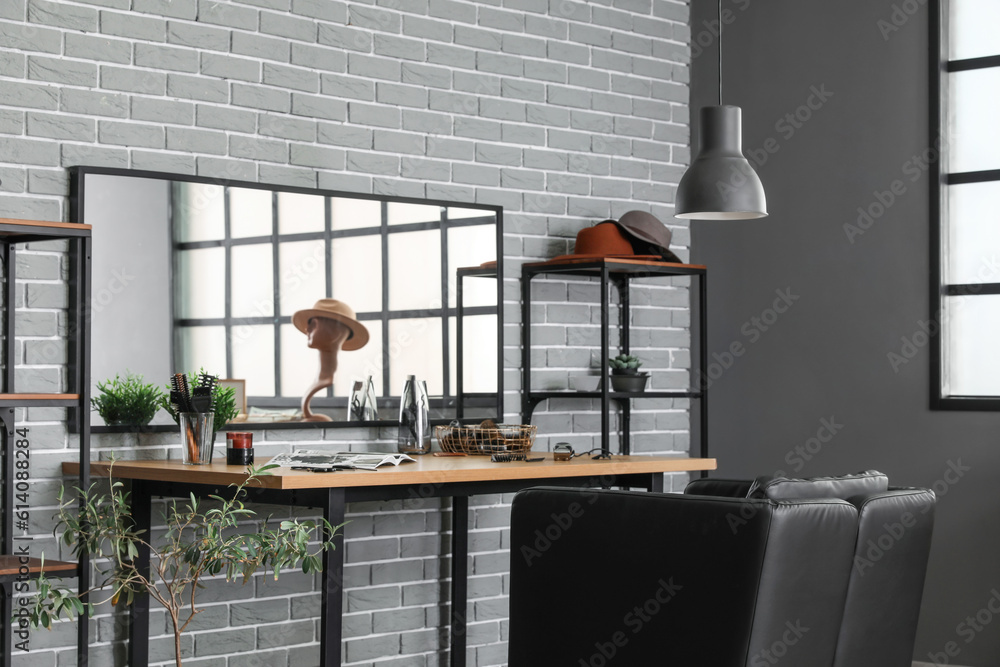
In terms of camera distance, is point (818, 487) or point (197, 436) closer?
point (818, 487)

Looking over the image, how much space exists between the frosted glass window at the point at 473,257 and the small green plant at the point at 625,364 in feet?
1.76

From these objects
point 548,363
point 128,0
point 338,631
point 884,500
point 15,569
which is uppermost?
point 128,0

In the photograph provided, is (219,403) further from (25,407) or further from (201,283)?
(25,407)

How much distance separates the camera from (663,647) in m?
2.56

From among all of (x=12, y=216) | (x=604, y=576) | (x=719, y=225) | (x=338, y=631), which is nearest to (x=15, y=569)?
(x=338, y=631)

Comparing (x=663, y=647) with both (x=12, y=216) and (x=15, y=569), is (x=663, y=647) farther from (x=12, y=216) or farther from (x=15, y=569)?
(x=12, y=216)

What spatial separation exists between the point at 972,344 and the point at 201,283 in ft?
9.48

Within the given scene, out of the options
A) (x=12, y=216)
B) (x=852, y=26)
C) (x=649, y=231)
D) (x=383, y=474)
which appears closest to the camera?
(x=383, y=474)

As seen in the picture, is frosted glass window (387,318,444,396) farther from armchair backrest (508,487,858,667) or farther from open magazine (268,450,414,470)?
armchair backrest (508,487,858,667)

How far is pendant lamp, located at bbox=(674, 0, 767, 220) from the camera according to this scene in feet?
11.3

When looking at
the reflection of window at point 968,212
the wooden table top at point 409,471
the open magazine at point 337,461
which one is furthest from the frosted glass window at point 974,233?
the open magazine at point 337,461

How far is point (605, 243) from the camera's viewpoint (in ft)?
13.7

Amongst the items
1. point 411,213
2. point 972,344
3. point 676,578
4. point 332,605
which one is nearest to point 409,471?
point 332,605

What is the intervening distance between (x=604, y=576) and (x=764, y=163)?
8.52 feet
